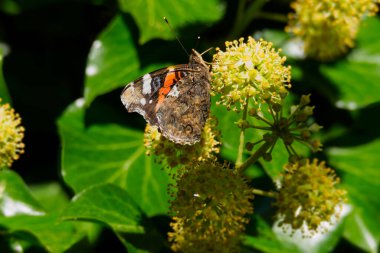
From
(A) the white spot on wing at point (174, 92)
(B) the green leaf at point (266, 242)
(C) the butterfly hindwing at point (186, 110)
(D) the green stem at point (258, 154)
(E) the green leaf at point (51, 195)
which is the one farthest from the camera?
(E) the green leaf at point (51, 195)

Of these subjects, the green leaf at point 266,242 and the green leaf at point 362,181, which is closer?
the green leaf at point 266,242

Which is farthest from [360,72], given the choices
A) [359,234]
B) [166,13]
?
[166,13]

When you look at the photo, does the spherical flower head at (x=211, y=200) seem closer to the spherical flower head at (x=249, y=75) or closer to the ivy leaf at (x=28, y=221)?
the spherical flower head at (x=249, y=75)

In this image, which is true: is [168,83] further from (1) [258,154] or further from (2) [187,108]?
(1) [258,154]

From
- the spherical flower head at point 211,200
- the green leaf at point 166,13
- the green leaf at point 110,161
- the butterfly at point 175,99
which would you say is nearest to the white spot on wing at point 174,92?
the butterfly at point 175,99

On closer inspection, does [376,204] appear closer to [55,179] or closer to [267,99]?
[267,99]

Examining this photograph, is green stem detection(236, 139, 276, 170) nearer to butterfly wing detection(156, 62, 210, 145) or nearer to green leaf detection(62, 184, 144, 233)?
butterfly wing detection(156, 62, 210, 145)
